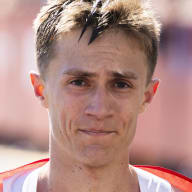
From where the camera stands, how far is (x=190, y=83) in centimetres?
841

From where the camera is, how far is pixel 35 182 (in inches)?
119

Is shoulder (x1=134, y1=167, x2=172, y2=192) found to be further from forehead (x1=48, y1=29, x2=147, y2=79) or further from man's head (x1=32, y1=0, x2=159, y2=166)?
forehead (x1=48, y1=29, x2=147, y2=79)

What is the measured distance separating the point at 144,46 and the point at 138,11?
0.24 meters

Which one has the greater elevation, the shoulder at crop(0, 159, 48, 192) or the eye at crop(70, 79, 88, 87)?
the eye at crop(70, 79, 88, 87)

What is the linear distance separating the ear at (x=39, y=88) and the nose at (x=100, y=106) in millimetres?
375

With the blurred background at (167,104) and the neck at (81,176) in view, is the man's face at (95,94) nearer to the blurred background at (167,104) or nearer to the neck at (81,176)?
the neck at (81,176)

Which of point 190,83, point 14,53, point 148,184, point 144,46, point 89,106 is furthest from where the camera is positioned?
point 14,53

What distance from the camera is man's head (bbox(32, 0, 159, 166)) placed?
274cm

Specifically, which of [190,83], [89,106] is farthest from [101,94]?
[190,83]

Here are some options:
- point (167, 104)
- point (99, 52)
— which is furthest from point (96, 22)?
point (167, 104)

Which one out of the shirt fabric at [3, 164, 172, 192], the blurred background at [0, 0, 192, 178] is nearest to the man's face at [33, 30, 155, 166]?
the shirt fabric at [3, 164, 172, 192]

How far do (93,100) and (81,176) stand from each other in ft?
1.63

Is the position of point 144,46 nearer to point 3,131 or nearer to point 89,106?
point 89,106

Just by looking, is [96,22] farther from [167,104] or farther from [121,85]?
[167,104]
